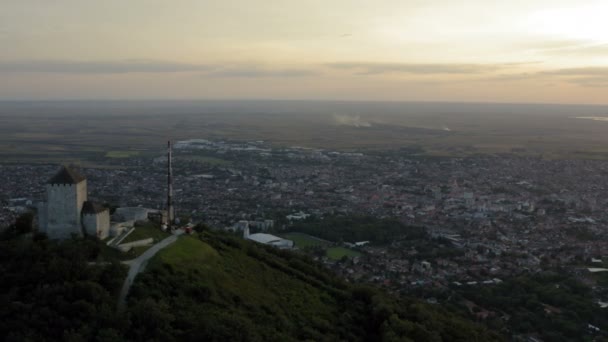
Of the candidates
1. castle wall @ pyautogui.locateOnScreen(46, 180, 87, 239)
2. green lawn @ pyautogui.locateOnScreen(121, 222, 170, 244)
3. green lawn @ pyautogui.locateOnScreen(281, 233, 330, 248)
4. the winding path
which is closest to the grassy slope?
the winding path

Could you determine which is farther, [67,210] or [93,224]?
[93,224]

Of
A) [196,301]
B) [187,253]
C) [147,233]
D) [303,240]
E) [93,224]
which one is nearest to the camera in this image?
[196,301]

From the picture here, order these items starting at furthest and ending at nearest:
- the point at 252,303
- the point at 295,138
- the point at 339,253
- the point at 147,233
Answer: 1. the point at 295,138
2. the point at 339,253
3. the point at 147,233
4. the point at 252,303

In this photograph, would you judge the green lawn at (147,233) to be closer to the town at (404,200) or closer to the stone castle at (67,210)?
the stone castle at (67,210)

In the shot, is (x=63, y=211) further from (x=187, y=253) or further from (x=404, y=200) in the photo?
(x=404, y=200)

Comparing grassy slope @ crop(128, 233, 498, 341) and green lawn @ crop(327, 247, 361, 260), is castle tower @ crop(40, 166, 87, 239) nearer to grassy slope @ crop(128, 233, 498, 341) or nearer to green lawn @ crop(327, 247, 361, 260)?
grassy slope @ crop(128, 233, 498, 341)

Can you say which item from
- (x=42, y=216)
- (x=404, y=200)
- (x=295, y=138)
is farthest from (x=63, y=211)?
(x=295, y=138)
